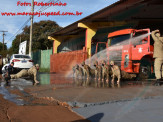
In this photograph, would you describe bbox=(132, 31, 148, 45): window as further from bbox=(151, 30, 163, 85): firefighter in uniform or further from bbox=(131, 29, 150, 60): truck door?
bbox=(151, 30, 163, 85): firefighter in uniform

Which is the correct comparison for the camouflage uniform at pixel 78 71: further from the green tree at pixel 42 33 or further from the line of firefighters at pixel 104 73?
the green tree at pixel 42 33

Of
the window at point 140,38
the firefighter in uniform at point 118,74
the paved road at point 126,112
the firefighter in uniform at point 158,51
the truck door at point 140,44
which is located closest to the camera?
the paved road at point 126,112

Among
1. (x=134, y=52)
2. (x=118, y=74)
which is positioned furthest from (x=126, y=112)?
(x=134, y=52)

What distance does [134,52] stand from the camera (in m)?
9.54

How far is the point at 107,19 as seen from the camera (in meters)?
14.4

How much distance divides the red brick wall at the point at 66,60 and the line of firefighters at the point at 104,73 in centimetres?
338

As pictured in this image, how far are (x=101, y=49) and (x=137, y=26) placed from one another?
5064 millimetres

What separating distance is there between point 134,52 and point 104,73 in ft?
5.34

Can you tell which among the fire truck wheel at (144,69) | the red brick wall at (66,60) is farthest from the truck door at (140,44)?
the red brick wall at (66,60)

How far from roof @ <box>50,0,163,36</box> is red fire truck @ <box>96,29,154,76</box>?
1.82 metres

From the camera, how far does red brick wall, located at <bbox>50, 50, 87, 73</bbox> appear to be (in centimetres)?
1510

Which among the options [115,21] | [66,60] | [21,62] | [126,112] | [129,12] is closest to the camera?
[126,112]

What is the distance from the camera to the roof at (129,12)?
11133 millimetres

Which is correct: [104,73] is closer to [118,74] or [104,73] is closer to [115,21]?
[118,74]
